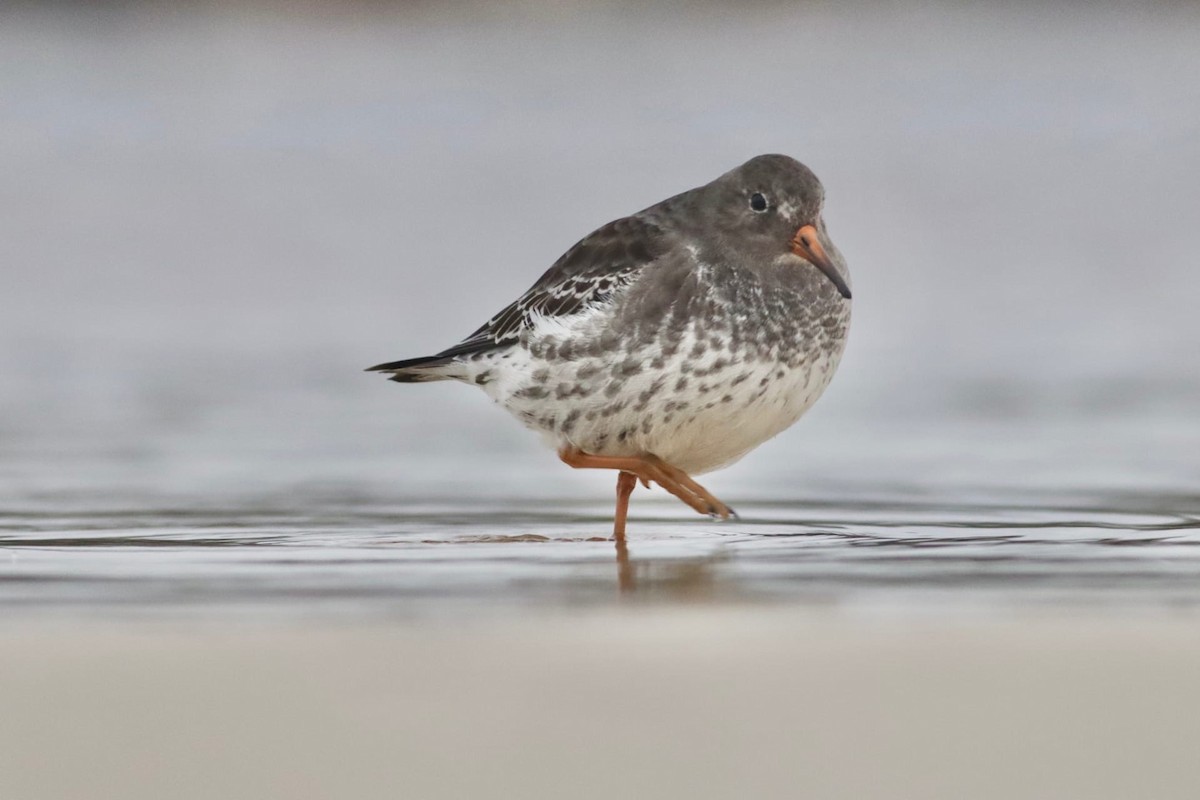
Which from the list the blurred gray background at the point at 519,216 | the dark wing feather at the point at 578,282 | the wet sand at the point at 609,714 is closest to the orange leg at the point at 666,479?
the dark wing feather at the point at 578,282

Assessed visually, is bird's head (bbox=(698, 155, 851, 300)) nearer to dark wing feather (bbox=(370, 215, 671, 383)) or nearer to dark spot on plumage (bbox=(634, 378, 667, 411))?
dark wing feather (bbox=(370, 215, 671, 383))

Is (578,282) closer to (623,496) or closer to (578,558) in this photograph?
(623,496)

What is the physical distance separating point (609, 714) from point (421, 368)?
340cm

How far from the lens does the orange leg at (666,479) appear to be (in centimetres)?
587

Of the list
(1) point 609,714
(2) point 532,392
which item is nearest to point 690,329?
(2) point 532,392

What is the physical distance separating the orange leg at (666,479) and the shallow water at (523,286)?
5.6 inches

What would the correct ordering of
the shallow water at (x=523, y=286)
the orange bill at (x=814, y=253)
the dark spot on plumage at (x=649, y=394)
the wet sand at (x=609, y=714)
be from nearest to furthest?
the wet sand at (x=609, y=714) < the shallow water at (x=523, y=286) < the dark spot on plumage at (x=649, y=394) < the orange bill at (x=814, y=253)

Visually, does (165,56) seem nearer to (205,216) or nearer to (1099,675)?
(205,216)

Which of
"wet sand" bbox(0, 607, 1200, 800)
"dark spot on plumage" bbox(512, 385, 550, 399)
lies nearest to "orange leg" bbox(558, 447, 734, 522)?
"dark spot on plumage" bbox(512, 385, 550, 399)

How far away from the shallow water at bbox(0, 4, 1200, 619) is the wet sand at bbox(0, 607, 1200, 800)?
0.57m

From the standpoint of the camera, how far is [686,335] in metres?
5.63

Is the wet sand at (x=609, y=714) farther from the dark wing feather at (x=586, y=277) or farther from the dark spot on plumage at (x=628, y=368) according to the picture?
the dark wing feather at (x=586, y=277)

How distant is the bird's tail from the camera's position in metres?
6.38

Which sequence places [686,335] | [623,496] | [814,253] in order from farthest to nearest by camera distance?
1. [623,496]
2. [814,253]
3. [686,335]
